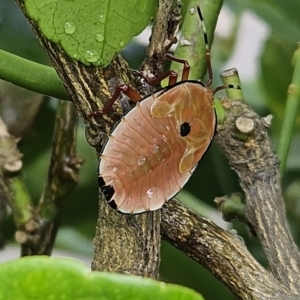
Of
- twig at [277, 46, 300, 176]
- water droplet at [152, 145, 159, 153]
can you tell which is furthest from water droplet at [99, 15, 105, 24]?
twig at [277, 46, 300, 176]

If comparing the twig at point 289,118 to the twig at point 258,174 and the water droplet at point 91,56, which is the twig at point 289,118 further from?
the water droplet at point 91,56

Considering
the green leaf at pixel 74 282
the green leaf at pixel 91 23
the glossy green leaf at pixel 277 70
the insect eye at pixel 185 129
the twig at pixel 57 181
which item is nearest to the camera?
the green leaf at pixel 74 282

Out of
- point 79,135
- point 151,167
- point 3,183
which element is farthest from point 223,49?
point 151,167

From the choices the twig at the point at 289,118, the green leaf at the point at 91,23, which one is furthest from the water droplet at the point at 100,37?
the twig at the point at 289,118

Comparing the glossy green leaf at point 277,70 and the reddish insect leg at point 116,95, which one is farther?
the glossy green leaf at point 277,70

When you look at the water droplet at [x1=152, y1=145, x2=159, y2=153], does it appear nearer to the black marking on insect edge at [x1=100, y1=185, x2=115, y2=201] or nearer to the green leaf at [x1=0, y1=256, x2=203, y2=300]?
the black marking on insect edge at [x1=100, y1=185, x2=115, y2=201]
